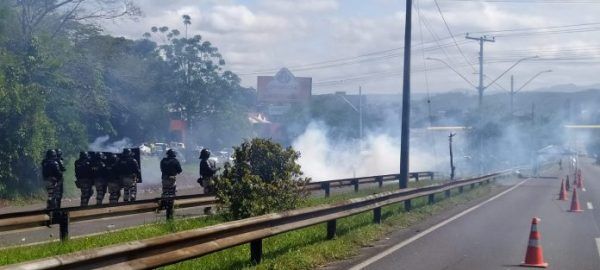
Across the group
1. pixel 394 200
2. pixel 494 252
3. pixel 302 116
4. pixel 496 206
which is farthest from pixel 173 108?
pixel 494 252

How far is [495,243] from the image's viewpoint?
1504 cm

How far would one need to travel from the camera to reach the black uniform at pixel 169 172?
802 inches

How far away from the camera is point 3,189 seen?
91.6ft

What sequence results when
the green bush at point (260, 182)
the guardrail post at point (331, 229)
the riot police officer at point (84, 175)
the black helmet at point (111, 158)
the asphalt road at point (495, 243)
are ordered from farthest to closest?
the black helmet at point (111, 158) → the riot police officer at point (84, 175) → the green bush at point (260, 182) → the guardrail post at point (331, 229) → the asphalt road at point (495, 243)

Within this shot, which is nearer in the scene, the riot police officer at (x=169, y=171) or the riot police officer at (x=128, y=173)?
the riot police officer at (x=169, y=171)

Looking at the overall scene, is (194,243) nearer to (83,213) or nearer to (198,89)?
(83,213)

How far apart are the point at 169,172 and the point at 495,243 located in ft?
28.2

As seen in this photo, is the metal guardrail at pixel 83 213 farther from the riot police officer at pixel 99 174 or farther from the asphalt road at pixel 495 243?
the asphalt road at pixel 495 243

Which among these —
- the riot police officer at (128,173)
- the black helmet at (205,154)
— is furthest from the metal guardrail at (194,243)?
the riot police officer at (128,173)

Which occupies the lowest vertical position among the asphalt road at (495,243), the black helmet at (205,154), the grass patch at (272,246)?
the asphalt road at (495,243)

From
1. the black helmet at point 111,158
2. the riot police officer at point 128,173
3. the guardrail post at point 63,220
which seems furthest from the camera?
the black helmet at point 111,158

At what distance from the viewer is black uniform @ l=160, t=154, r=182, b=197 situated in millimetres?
20359

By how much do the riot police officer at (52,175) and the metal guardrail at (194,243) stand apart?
8.00 m

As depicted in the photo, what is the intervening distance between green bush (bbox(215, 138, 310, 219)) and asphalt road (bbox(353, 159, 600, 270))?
246cm
